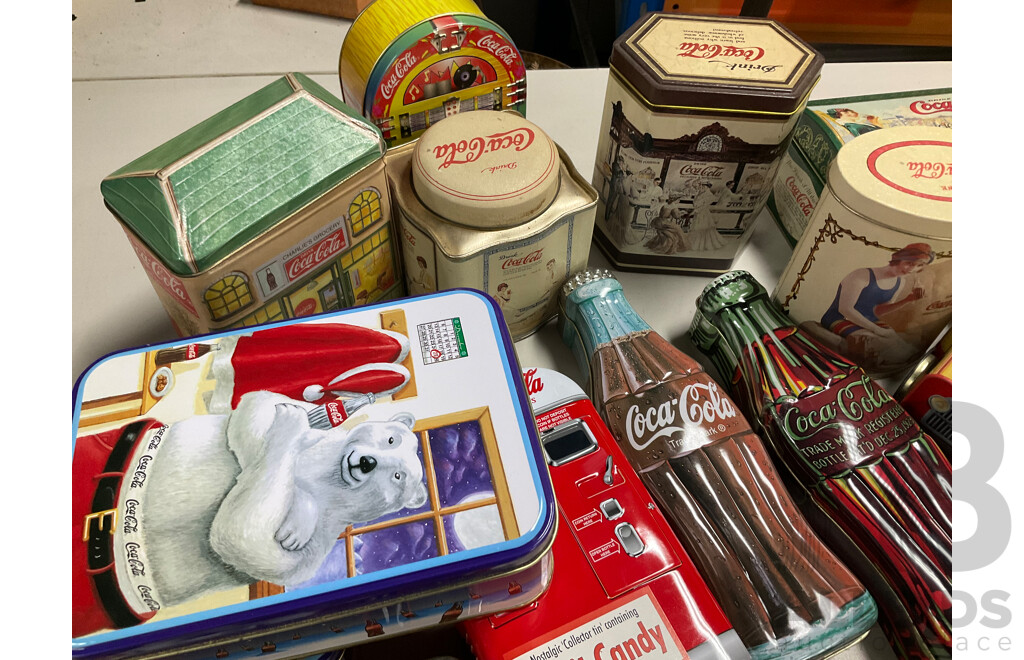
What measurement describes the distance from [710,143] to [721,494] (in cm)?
34

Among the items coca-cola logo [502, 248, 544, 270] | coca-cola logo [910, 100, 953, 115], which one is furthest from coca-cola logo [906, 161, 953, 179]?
coca-cola logo [502, 248, 544, 270]

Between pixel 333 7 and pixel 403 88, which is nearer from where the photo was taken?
pixel 403 88

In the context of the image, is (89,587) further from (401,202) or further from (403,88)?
(403,88)

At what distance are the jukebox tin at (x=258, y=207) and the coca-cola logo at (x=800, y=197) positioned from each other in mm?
500

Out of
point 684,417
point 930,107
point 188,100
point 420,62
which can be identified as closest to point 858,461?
point 684,417

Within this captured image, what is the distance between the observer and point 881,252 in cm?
59

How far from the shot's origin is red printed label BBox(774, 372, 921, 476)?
57 cm

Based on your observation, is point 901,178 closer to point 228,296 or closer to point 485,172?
point 485,172

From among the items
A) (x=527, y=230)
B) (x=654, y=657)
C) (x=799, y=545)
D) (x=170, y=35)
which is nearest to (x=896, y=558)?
(x=799, y=545)

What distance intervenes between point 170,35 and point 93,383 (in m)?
0.87

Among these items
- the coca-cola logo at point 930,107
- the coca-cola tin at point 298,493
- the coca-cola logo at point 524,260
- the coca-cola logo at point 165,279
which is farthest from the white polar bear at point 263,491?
the coca-cola logo at point 930,107

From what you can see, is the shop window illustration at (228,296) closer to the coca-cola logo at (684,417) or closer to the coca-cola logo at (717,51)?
the coca-cola logo at (684,417)

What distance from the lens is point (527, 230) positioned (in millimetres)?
616

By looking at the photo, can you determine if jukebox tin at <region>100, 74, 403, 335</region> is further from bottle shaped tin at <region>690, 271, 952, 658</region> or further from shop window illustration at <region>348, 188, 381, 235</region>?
bottle shaped tin at <region>690, 271, 952, 658</region>
